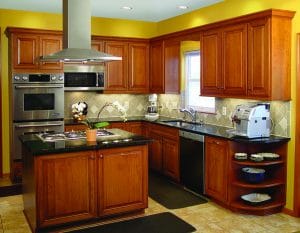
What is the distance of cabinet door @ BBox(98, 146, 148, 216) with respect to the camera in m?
4.09

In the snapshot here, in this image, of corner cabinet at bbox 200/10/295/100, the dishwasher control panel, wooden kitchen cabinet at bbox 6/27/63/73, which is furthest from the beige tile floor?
wooden kitchen cabinet at bbox 6/27/63/73

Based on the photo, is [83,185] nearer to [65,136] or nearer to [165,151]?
[65,136]

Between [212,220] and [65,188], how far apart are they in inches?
67.5

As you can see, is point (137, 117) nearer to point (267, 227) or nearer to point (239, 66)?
point (239, 66)

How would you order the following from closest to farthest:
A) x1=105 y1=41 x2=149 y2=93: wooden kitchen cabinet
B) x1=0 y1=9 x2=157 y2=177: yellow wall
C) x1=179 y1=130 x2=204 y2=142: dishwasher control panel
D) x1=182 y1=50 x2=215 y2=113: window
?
1. x1=179 y1=130 x2=204 y2=142: dishwasher control panel
2. x1=0 y1=9 x2=157 y2=177: yellow wall
3. x1=182 y1=50 x2=215 y2=113: window
4. x1=105 y1=41 x2=149 y2=93: wooden kitchen cabinet

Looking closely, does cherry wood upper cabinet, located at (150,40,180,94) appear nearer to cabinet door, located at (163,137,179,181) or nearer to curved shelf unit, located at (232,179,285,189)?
cabinet door, located at (163,137,179,181)

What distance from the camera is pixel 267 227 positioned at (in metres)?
4.09

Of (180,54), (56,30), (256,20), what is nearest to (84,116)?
(56,30)

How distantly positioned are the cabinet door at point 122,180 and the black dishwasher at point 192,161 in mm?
1041

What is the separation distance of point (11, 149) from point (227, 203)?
346cm

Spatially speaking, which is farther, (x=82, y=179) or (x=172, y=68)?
(x=172, y=68)

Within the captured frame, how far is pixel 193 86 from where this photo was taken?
21.3 ft

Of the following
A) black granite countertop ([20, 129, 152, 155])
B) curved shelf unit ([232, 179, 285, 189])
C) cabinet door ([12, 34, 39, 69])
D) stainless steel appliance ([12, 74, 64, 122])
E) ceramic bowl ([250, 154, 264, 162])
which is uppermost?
cabinet door ([12, 34, 39, 69])

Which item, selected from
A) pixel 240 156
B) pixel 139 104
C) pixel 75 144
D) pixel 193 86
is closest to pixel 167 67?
pixel 193 86
